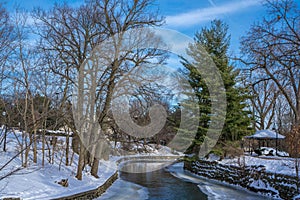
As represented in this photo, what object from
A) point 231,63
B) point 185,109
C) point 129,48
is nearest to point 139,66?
point 129,48

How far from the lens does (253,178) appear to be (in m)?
12.7

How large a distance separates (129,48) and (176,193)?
19.5ft

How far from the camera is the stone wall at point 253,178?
10370mm

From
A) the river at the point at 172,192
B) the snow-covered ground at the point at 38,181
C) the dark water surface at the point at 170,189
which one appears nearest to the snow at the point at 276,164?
the river at the point at 172,192

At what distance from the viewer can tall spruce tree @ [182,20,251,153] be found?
17.4 m

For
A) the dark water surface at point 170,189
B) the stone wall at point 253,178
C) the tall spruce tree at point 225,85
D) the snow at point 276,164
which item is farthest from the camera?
the tall spruce tree at point 225,85

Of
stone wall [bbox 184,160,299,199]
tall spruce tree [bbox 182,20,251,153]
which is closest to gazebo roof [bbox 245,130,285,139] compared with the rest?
tall spruce tree [bbox 182,20,251,153]

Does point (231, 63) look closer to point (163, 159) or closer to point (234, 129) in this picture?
point (234, 129)

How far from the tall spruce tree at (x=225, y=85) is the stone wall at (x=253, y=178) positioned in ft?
5.85

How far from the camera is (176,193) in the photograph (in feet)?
38.1

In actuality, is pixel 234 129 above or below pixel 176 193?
above

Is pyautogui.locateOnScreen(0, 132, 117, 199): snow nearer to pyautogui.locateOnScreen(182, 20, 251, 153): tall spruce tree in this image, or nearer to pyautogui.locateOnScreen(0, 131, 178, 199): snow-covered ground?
pyautogui.locateOnScreen(0, 131, 178, 199): snow-covered ground

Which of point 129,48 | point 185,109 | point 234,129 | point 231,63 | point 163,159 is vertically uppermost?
point 231,63

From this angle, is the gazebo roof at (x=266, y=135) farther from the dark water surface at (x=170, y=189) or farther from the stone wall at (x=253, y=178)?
the dark water surface at (x=170, y=189)
